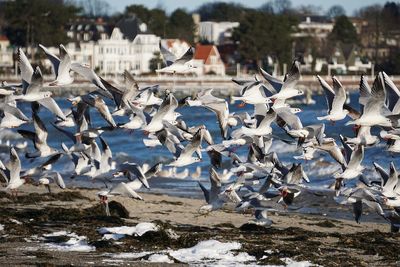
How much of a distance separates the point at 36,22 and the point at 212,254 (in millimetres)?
85877

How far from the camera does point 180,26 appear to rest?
12050cm

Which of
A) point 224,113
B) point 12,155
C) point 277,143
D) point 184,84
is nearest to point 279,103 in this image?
point 224,113

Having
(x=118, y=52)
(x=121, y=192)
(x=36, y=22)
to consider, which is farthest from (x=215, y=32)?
(x=121, y=192)

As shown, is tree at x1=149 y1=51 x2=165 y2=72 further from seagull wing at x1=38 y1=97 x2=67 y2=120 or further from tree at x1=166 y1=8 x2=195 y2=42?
seagull wing at x1=38 y1=97 x2=67 y2=120

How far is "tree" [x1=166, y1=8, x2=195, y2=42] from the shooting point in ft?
371

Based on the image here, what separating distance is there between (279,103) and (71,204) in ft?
15.3

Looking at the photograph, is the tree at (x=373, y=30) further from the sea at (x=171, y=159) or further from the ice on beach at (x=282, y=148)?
the ice on beach at (x=282, y=148)

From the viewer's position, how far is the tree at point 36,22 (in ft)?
319

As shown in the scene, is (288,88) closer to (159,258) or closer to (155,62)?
(159,258)

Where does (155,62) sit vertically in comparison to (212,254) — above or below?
below

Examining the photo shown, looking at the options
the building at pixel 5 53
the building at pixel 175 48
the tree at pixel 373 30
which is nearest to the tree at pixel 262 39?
the tree at pixel 373 30

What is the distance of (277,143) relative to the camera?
111 feet

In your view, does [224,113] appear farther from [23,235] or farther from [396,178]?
[23,235]

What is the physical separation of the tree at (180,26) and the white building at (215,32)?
27.9 ft
